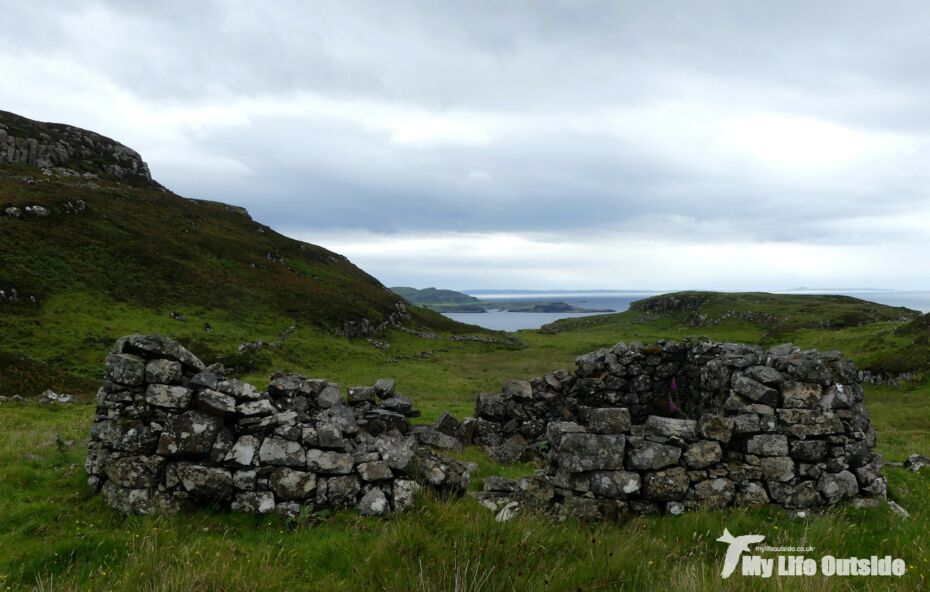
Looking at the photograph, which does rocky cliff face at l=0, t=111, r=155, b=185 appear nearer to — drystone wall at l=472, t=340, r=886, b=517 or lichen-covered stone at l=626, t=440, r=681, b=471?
drystone wall at l=472, t=340, r=886, b=517

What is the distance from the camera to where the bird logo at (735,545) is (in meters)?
6.48

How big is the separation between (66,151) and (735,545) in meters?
121

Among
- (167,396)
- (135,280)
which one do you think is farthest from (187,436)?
(135,280)

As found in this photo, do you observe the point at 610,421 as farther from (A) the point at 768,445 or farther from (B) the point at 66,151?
(B) the point at 66,151

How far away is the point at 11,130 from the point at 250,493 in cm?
11588

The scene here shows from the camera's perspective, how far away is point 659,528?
8469mm

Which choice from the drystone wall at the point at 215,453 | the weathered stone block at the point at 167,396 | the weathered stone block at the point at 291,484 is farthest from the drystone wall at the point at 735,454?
the weathered stone block at the point at 167,396

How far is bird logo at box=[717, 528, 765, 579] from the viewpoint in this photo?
255 inches

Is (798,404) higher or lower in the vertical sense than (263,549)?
higher

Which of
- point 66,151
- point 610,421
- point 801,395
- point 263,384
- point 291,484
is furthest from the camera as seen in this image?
point 66,151

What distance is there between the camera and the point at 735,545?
7453mm

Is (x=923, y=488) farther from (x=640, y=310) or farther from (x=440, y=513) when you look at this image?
(x=640, y=310)

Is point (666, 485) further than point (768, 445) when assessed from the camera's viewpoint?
No

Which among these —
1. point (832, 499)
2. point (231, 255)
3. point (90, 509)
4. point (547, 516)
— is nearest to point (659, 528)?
point (547, 516)
